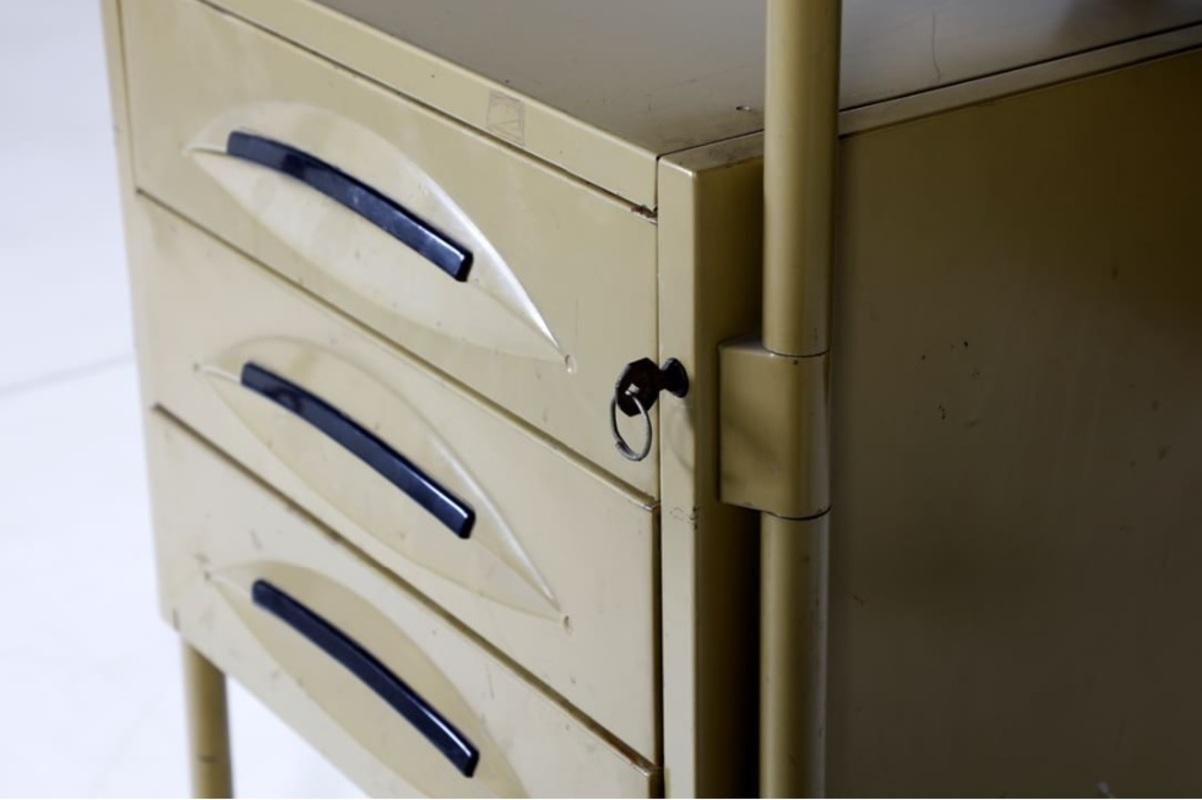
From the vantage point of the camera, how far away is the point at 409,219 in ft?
3.23

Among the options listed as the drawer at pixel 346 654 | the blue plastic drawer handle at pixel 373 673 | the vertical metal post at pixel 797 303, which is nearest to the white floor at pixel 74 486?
the drawer at pixel 346 654

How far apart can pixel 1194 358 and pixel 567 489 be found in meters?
0.33

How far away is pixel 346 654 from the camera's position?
1.19 meters

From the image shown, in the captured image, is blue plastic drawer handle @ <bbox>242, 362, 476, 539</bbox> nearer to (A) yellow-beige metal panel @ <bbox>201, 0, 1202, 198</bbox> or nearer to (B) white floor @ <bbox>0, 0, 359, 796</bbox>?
(A) yellow-beige metal panel @ <bbox>201, 0, 1202, 198</bbox>

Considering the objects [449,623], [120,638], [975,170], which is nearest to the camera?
[975,170]

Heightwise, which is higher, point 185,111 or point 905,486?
point 185,111

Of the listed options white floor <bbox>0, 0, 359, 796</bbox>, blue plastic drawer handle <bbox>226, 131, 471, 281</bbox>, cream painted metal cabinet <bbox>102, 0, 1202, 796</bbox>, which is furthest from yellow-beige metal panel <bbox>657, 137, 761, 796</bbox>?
white floor <bbox>0, 0, 359, 796</bbox>

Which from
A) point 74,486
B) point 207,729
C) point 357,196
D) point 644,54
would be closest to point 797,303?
point 644,54

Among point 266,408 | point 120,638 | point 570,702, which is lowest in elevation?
point 120,638

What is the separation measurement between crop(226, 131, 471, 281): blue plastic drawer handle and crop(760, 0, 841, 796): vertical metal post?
210mm

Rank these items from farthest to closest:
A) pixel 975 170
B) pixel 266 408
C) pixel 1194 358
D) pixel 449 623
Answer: pixel 266 408, pixel 449 623, pixel 1194 358, pixel 975 170

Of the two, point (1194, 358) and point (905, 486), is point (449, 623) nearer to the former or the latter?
point (905, 486)

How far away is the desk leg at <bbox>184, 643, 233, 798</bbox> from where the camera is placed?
1470mm

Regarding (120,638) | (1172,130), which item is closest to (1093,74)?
(1172,130)
